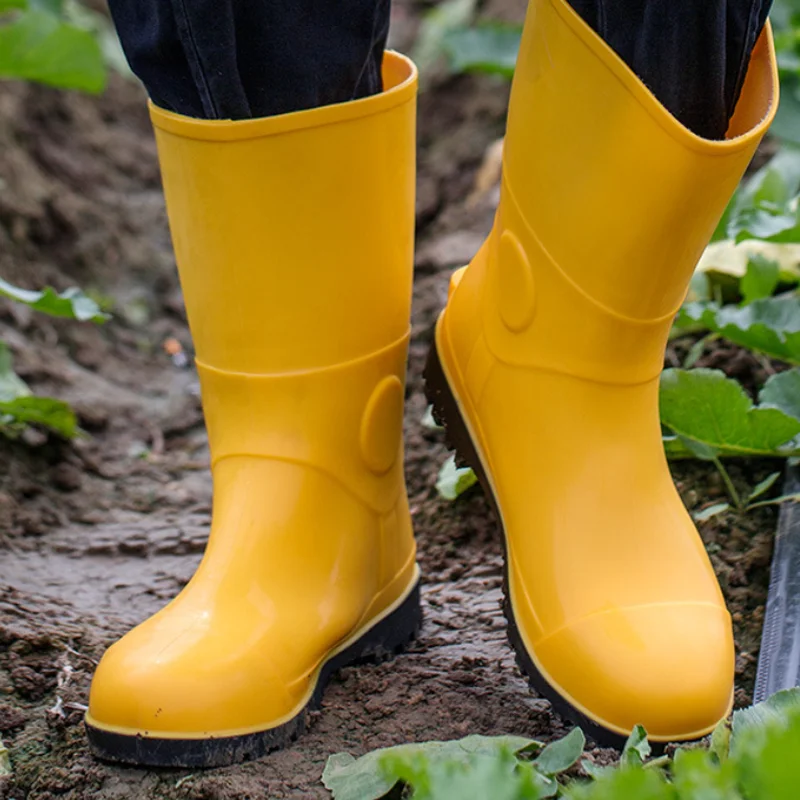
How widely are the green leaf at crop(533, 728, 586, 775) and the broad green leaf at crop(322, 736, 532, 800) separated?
26 mm

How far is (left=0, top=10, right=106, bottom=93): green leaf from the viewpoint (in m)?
1.99

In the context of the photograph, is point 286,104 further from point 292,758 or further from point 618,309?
point 292,758

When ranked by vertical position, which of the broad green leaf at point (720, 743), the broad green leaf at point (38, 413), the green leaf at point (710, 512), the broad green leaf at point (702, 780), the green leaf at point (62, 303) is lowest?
the broad green leaf at point (38, 413)

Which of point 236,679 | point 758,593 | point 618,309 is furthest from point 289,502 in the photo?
point 758,593

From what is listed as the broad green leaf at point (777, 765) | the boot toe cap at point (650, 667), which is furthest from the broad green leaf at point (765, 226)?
the broad green leaf at point (777, 765)

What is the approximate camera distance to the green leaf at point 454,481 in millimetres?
1501

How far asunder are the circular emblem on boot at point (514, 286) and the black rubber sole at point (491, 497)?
14cm

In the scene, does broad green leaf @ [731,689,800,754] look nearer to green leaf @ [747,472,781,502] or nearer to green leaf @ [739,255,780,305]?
green leaf @ [747,472,781,502]

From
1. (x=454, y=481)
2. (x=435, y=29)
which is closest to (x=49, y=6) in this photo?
(x=435, y=29)

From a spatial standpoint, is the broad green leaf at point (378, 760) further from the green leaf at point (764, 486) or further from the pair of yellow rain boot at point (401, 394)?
the green leaf at point (764, 486)

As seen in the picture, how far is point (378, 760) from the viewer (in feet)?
2.88

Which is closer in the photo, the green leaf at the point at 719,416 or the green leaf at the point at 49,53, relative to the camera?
the green leaf at the point at 719,416

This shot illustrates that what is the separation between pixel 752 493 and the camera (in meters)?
1.36

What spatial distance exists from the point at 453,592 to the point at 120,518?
587 mm
